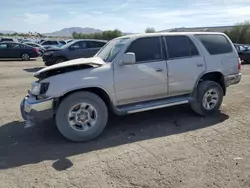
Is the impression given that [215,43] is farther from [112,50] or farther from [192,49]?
[112,50]

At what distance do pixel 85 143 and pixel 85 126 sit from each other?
0.97 ft

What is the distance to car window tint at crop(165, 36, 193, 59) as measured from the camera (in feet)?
19.6

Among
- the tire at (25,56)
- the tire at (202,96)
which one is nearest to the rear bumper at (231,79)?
the tire at (202,96)

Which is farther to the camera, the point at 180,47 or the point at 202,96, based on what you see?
the point at 202,96

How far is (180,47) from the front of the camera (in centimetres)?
610

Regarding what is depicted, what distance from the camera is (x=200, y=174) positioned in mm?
3838

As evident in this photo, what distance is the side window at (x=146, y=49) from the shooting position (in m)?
5.62

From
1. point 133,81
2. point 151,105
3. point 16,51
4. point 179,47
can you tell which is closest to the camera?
point 133,81

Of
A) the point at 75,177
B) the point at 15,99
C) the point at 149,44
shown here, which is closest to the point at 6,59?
the point at 15,99

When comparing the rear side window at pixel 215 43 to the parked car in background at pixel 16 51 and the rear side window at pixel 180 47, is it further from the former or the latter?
the parked car in background at pixel 16 51

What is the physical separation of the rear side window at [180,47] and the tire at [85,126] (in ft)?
6.01

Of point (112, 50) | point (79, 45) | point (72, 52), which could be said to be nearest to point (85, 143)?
point (112, 50)

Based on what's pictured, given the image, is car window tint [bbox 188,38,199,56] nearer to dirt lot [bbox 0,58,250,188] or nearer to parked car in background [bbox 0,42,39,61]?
dirt lot [bbox 0,58,250,188]

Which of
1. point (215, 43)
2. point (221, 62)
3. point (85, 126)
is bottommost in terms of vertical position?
point (85, 126)
